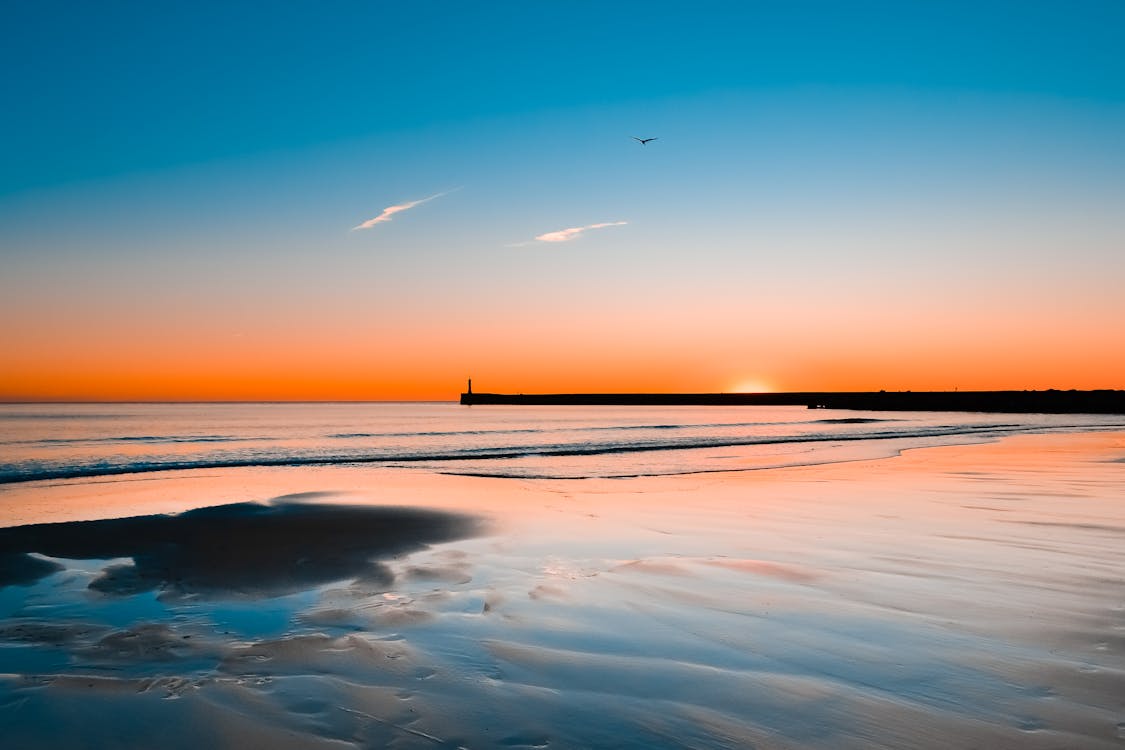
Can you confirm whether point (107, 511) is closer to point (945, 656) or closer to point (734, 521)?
point (734, 521)

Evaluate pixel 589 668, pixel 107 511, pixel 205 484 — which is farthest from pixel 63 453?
pixel 589 668

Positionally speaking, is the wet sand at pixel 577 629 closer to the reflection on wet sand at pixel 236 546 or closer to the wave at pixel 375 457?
the reflection on wet sand at pixel 236 546

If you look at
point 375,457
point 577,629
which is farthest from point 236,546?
point 375,457

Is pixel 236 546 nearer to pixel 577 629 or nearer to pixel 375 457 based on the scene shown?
pixel 577 629

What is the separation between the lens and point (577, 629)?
264 inches

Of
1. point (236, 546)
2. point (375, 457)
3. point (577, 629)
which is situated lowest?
point (375, 457)

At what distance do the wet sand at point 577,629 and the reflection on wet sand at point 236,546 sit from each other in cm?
7

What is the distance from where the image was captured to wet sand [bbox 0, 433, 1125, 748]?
4.59 metres

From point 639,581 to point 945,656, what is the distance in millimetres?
3512

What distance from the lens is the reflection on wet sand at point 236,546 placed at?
30.0ft

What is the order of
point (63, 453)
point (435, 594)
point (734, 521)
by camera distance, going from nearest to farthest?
point (435, 594) → point (734, 521) → point (63, 453)

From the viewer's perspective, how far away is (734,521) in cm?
1316

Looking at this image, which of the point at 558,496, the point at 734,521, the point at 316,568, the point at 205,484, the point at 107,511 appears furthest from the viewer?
the point at 205,484

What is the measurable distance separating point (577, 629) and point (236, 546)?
7136 mm
